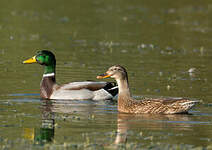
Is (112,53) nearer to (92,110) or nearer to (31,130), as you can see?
(92,110)

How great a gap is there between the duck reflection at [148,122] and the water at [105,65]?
0.06 ft

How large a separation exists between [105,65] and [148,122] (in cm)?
691

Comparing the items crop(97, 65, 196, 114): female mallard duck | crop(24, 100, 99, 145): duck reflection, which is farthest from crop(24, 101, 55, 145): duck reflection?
crop(97, 65, 196, 114): female mallard duck

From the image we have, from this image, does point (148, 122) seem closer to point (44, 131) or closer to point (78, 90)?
point (44, 131)

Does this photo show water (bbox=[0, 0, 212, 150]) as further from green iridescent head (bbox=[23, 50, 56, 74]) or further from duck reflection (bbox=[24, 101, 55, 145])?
green iridescent head (bbox=[23, 50, 56, 74])

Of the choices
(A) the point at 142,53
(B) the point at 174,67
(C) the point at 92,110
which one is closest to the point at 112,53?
(A) the point at 142,53

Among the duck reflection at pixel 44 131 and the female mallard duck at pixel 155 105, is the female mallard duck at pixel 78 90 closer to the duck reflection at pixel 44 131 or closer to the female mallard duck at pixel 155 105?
the female mallard duck at pixel 155 105

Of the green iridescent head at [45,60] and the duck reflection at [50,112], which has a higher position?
the green iridescent head at [45,60]

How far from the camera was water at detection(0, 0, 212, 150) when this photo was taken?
34.9ft

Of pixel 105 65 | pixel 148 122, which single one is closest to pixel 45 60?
pixel 105 65

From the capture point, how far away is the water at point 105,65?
1065 cm

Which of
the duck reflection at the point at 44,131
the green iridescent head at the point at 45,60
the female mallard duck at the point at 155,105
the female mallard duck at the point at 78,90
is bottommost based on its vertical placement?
the duck reflection at the point at 44,131

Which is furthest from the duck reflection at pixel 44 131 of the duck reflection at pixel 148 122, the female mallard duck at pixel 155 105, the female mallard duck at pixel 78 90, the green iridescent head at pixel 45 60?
the green iridescent head at pixel 45 60

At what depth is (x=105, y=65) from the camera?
1877 centimetres
